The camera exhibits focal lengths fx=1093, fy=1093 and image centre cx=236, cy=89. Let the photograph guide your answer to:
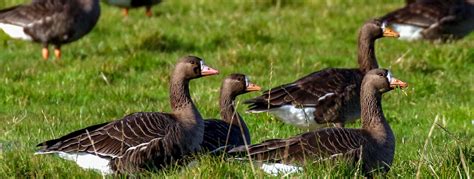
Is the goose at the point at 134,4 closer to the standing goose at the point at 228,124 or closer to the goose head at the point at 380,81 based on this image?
the standing goose at the point at 228,124


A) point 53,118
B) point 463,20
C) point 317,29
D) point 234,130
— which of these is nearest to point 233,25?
point 317,29

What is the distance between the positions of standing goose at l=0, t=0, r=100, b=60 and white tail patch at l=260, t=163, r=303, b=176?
27.5 feet

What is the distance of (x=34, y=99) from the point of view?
1288 cm

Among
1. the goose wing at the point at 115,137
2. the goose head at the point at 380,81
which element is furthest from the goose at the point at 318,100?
the goose wing at the point at 115,137

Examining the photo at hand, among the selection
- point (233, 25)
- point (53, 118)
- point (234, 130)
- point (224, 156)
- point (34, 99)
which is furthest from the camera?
point (233, 25)

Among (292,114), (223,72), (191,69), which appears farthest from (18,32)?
(191,69)

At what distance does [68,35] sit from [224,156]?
27.0ft

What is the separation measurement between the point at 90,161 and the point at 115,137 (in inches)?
10.6

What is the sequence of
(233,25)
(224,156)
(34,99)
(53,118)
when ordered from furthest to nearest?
(233,25), (34,99), (53,118), (224,156)

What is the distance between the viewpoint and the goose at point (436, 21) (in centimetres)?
1781

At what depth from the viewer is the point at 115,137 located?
8570 millimetres

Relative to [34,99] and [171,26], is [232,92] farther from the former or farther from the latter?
[171,26]

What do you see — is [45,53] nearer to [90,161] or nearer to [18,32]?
[18,32]

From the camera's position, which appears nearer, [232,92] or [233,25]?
[232,92]
